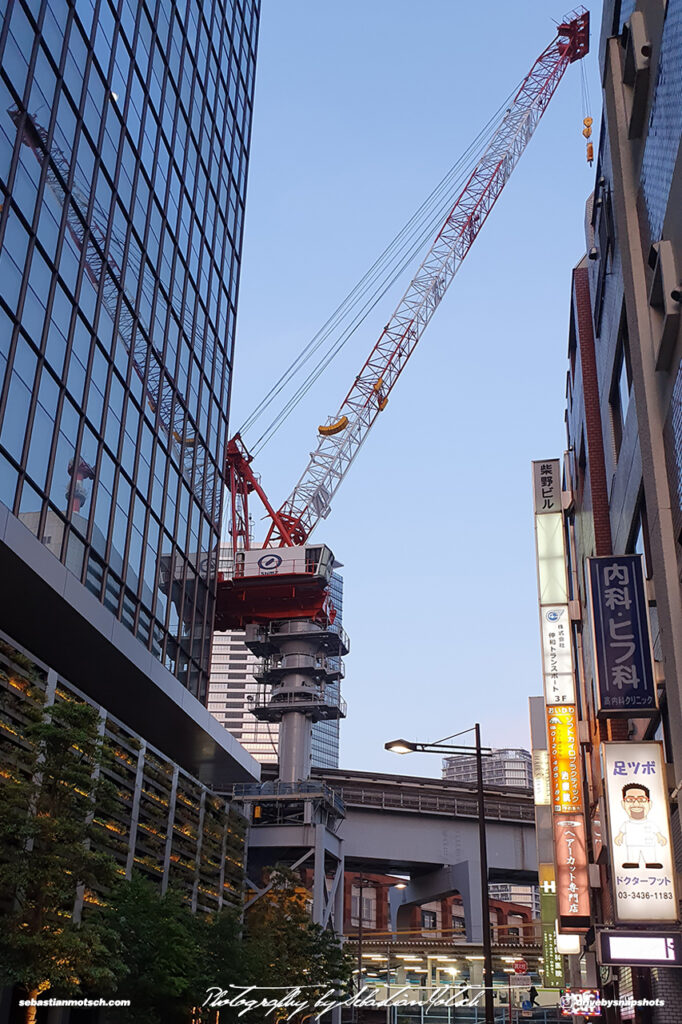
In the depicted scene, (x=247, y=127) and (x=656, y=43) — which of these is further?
(x=247, y=127)

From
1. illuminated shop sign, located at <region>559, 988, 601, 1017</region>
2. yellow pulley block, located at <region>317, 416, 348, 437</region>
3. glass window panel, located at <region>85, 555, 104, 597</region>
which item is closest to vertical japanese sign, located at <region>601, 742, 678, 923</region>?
illuminated shop sign, located at <region>559, 988, 601, 1017</region>

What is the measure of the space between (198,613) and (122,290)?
58.2ft

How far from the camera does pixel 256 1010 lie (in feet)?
133

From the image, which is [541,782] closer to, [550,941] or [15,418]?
[550,941]

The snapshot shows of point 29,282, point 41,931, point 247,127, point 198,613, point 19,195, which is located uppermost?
point 247,127

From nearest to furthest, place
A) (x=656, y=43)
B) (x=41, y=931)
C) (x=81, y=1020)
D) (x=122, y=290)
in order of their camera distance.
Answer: (x=656, y=43), (x=41, y=931), (x=81, y=1020), (x=122, y=290)

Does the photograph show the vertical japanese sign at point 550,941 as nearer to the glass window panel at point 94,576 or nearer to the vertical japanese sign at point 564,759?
the vertical japanese sign at point 564,759

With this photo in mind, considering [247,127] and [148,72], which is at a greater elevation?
[247,127]

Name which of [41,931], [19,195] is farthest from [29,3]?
[41,931]

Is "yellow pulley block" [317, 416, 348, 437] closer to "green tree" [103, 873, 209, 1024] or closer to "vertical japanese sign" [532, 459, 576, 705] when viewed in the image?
"vertical japanese sign" [532, 459, 576, 705]

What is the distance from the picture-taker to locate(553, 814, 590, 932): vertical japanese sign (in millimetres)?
31812

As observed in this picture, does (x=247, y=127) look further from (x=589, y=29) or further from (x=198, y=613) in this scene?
(x=589, y=29)

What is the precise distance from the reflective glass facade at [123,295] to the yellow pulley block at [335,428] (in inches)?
1485

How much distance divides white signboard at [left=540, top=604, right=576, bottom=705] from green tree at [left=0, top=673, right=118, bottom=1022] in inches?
677
